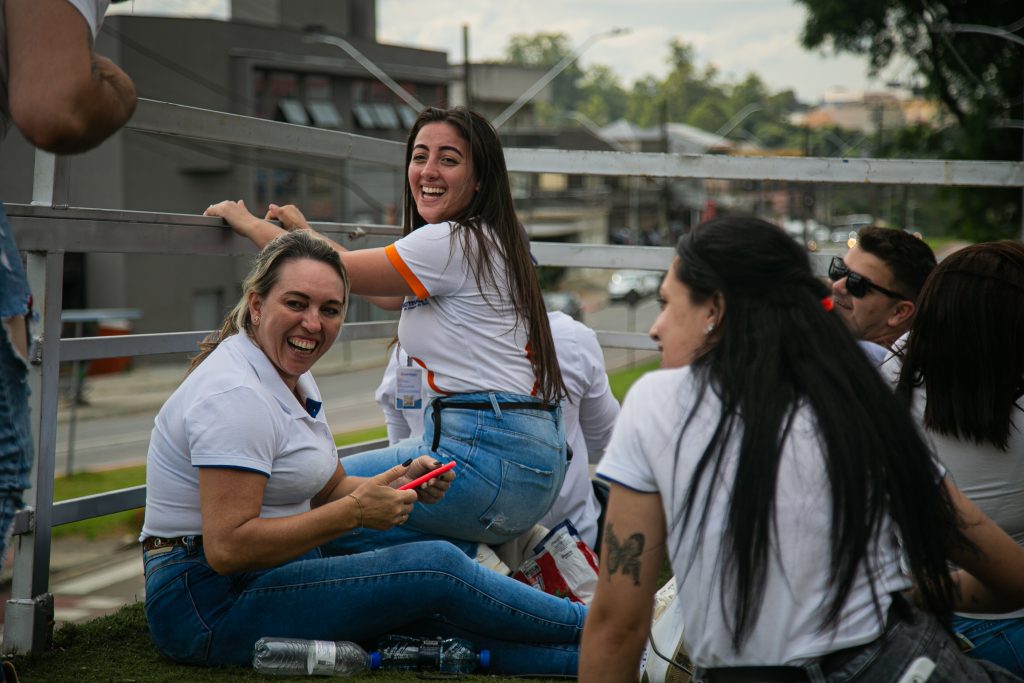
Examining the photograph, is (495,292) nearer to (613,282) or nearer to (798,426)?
(798,426)

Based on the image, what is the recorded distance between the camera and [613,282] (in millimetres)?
58688

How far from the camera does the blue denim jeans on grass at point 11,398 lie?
184 cm

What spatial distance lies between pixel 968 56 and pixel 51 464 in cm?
2351

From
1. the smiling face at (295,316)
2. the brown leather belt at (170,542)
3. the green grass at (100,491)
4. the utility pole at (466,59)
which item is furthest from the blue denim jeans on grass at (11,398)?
the utility pole at (466,59)

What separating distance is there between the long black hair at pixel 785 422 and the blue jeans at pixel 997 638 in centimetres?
72

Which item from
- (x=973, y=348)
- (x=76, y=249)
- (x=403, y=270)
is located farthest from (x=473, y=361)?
(x=973, y=348)

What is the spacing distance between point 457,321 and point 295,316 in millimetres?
646

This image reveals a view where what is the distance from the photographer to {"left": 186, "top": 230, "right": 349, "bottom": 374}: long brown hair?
296 cm

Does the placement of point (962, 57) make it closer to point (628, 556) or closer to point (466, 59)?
point (466, 59)

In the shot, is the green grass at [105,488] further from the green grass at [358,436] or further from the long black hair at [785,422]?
the long black hair at [785,422]

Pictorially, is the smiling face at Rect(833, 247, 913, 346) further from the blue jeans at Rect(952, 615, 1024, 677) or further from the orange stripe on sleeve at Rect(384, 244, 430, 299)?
the orange stripe on sleeve at Rect(384, 244, 430, 299)

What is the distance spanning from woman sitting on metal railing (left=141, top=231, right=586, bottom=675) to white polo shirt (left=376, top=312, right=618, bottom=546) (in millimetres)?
868

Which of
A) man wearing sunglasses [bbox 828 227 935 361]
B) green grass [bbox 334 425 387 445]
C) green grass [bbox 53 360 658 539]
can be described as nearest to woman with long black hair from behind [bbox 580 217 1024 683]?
man wearing sunglasses [bbox 828 227 935 361]

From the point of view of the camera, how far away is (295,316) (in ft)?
9.64
